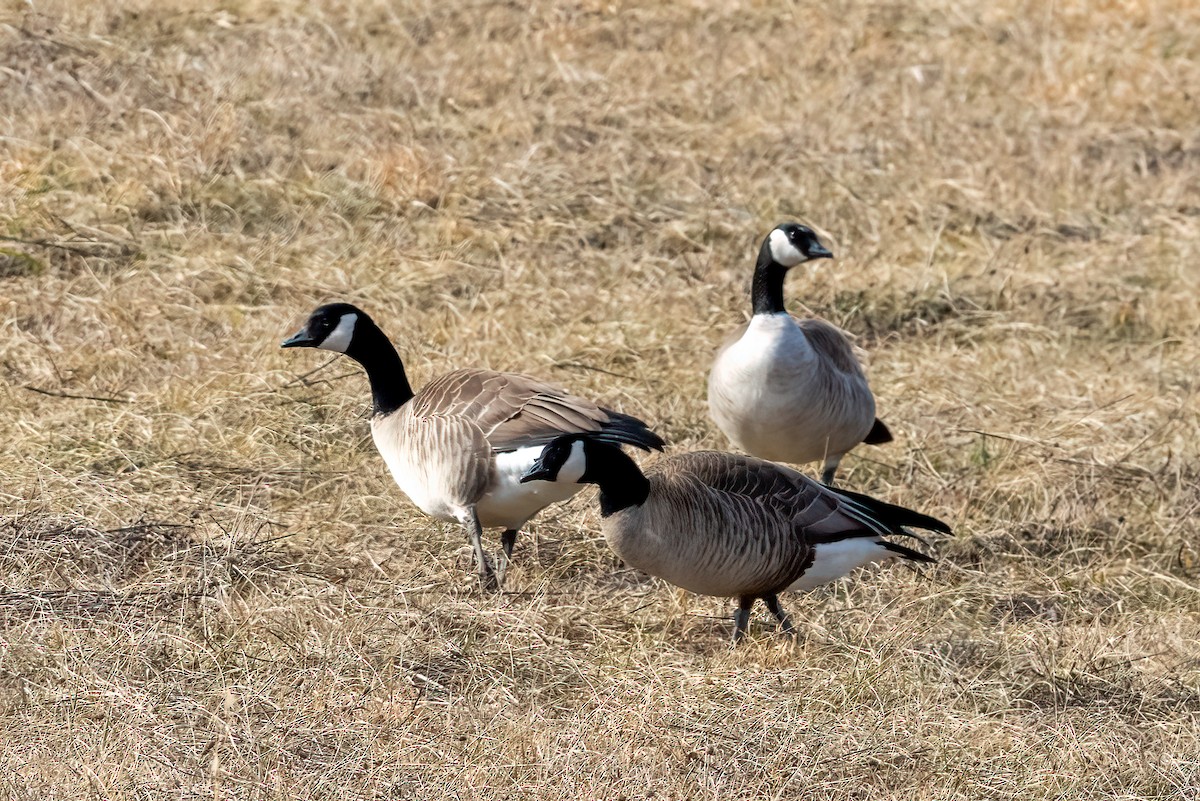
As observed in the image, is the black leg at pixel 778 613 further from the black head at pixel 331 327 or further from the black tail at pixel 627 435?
the black head at pixel 331 327

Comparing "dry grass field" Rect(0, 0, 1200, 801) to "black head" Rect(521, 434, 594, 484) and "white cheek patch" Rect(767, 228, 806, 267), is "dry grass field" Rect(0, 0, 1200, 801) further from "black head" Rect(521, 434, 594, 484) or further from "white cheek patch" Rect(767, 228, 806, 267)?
"white cheek patch" Rect(767, 228, 806, 267)

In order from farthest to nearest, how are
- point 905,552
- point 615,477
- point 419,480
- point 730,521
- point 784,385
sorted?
point 784,385 → point 419,480 → point 905,552 → point 730,521 → point 615,477

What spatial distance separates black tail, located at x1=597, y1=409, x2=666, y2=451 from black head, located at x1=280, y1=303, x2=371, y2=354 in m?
1.10

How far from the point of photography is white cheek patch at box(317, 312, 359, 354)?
541 centimetres

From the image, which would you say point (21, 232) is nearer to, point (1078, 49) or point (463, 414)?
point (463, 414)

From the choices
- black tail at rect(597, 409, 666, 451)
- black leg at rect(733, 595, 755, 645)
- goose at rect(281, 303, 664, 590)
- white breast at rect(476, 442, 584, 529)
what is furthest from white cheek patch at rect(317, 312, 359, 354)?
black leg at rect(733, 595, 755, 645)

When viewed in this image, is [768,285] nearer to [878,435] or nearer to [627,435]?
[878,435]

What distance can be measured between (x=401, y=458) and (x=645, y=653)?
3.89 ft

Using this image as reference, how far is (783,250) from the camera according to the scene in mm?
5859

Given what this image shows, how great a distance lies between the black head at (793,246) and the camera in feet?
19.2

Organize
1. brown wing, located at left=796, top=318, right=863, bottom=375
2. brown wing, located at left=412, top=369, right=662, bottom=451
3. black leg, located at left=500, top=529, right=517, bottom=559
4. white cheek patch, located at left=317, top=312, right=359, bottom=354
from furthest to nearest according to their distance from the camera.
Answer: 1. brown wing, located at left=796, top=318, right=863, bottom=375
2. white cheek patch, located at left=317, top=312, right=359, bottom=354
3. black leg, located at left=500, top=529, right=517, bottom=559
4. brown wing, located at left=412, top=369, right=662, bottom=451

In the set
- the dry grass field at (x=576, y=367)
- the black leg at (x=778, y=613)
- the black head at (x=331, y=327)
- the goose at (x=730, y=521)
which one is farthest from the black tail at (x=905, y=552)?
the black head at (x=331, y=327)

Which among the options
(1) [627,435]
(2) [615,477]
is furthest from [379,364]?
(2) [615,477]

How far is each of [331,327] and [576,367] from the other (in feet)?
5.14
